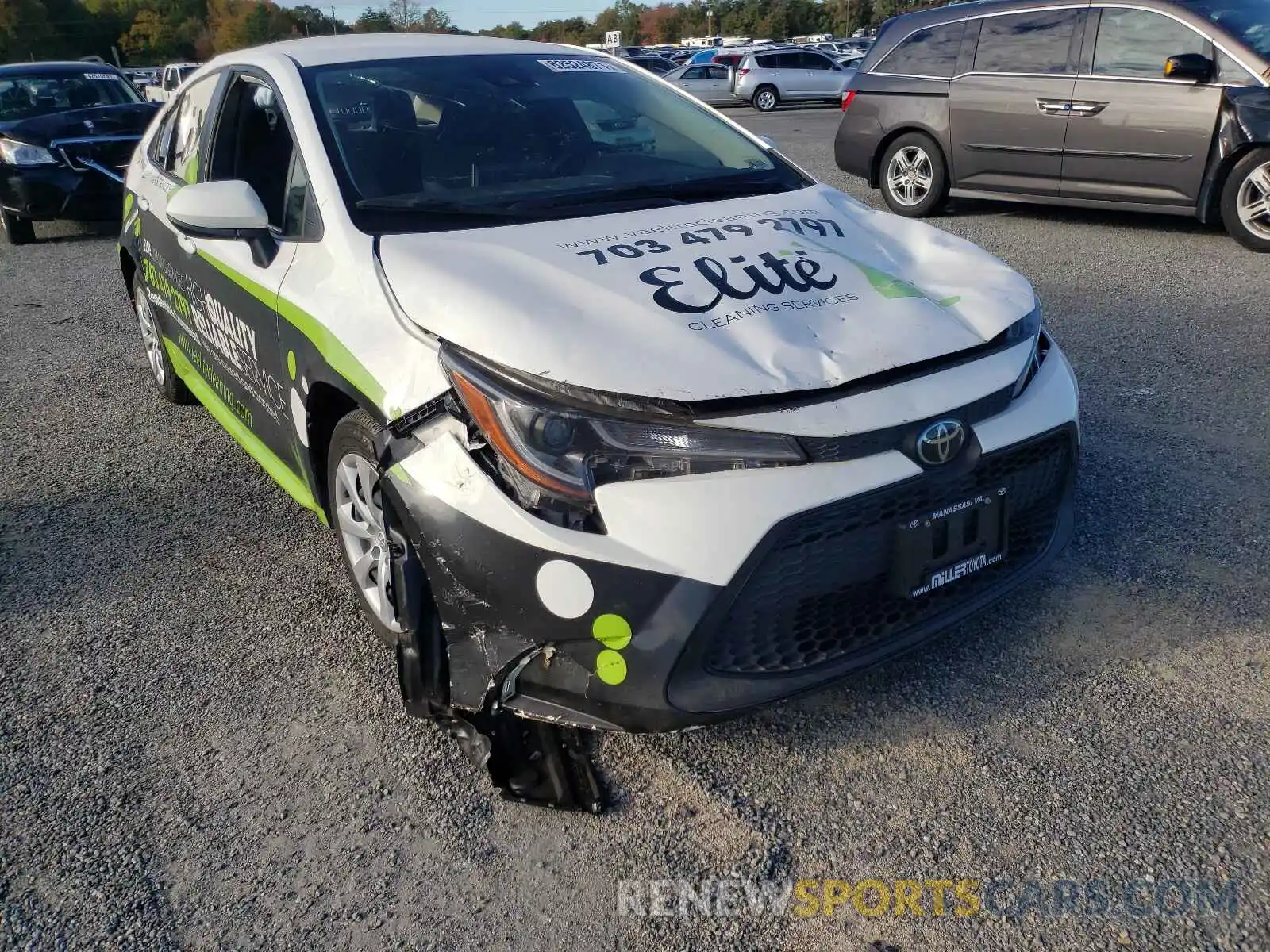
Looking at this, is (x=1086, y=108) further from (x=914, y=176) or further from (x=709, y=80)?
(x=709, y=80)

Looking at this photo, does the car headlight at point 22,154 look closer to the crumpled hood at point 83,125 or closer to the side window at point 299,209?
the crumpled hood at point 83,125

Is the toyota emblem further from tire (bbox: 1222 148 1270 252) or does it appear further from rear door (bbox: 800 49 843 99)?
rear door (bbox: 800 49 843 99)

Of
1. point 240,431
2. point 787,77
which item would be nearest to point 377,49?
point 240,431

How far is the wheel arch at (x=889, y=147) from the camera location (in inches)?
331

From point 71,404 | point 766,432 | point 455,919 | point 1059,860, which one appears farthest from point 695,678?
point 71,404

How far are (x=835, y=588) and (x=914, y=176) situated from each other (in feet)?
23.9

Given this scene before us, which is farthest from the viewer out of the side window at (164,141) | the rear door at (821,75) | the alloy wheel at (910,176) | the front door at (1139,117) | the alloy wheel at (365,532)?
the rear door at (821,75)

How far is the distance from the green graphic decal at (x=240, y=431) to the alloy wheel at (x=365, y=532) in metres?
0.21

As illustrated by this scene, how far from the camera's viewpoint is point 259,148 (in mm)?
3477

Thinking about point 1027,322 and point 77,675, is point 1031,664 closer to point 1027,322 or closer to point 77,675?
point 1027,322

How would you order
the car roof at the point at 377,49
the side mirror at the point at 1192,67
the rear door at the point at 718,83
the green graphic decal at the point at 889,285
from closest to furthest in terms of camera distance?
the green graphic decal at the point at 889,285
the car roof at the point at 377,49
the side mirror at the point at 1192,67
the rear door at the point at 718,83

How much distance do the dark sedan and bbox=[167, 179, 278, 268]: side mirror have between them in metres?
7.32

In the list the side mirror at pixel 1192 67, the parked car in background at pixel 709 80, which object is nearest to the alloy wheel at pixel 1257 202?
the side mirror at pixel 1192 67

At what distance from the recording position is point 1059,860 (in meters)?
2.13
